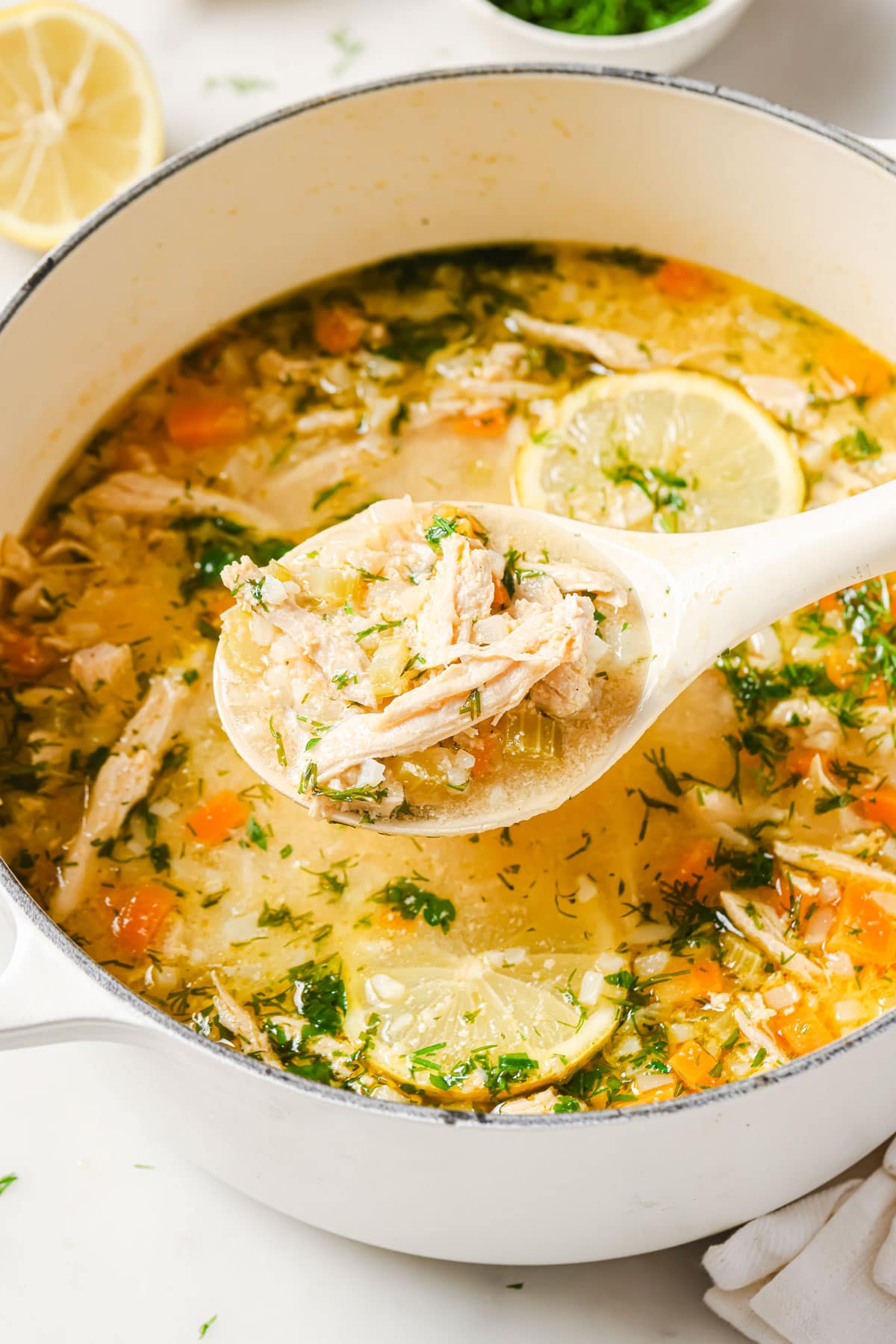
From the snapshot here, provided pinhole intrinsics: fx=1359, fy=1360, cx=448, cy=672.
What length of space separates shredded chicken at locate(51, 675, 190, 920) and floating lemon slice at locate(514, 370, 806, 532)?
0.77 m

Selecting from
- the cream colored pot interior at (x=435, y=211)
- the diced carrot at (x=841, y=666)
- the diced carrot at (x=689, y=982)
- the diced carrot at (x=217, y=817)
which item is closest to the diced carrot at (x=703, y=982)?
the diced carrot at (x=689, y=982)

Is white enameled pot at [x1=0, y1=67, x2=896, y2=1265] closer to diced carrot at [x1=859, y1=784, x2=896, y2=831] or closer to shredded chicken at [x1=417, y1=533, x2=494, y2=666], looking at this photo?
diced carrot at [x1=859, y1=784, x2=896, y2=831]

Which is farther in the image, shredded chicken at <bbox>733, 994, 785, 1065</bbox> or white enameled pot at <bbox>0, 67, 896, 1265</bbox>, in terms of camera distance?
shredded chicken at <bbox>733, 994, 785, 1065</bbox>

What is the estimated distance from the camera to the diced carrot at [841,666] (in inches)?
95.6

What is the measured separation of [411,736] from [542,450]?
0.95 meters

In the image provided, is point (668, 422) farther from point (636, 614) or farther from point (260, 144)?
point (260, 144)

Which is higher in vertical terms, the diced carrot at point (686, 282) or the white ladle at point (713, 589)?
the diced carrot at point (686, 282)

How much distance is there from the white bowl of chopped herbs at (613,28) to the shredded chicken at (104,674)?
5.40ft

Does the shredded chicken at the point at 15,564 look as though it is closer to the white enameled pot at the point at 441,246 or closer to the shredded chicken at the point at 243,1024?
the white enameled pot at the point at 441,246

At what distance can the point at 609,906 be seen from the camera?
225 centimetres

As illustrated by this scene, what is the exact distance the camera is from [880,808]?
231 centimetres

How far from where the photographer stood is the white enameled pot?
65.7 inches

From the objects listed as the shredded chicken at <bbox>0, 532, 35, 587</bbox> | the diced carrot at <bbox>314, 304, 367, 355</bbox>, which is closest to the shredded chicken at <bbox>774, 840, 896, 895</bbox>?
the diced carrot at <bbox>314, 304, 367, 355</bbox>

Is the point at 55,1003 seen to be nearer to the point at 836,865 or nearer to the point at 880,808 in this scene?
the point at 836,865
